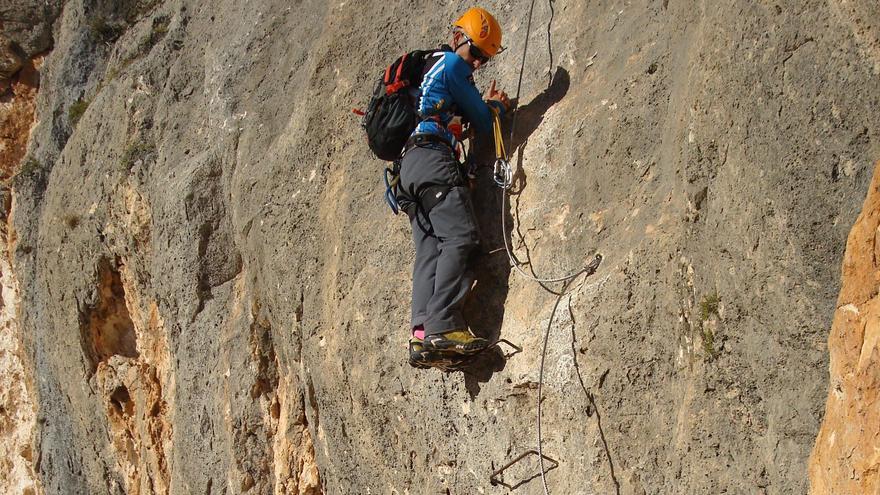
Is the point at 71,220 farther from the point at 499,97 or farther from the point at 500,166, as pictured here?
the point at 500,166

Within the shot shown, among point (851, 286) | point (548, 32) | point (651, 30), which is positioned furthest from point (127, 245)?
point (851, 286)

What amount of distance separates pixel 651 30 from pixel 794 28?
1424mm

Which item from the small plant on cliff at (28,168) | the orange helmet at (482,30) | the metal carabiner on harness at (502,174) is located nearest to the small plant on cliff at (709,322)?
the metal carabiner on harness at (502,174)

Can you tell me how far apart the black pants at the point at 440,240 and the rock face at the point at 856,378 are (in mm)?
2242

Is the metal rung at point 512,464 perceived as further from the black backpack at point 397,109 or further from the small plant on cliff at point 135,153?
the small plant on cliff at point 135,153

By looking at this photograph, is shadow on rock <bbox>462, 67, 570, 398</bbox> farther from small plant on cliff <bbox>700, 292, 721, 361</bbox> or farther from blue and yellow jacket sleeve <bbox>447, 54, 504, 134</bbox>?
small plant on cliff <bbox>700, 292, 721, 361</bbox>

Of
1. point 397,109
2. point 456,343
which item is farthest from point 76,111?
point 456,343

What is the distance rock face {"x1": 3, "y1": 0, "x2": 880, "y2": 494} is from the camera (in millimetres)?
4297

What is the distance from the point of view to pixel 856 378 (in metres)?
3.67

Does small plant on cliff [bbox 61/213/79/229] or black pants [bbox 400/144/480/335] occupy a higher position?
small plant on cliff [bbox 61/213/79/229]

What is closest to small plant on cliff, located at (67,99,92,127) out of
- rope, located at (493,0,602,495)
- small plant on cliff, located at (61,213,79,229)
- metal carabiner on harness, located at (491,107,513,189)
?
small plant on cliff, located at (61,213,79,229)

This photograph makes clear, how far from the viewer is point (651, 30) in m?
5.68

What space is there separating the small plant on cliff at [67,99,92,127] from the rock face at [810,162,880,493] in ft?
31.5

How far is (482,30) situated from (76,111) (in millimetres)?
7199
